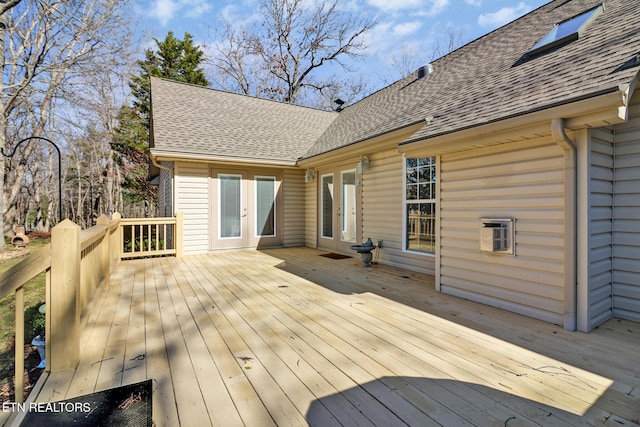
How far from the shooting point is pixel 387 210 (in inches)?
221

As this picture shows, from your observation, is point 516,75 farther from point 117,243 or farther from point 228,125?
point 117,243

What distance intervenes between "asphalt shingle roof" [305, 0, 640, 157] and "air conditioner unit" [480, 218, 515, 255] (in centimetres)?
107

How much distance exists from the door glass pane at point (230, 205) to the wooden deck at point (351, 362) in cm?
354

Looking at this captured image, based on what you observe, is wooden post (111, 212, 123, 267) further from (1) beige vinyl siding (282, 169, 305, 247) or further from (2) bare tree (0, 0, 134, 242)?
(2) bare tree (0, 0, 134, 242)

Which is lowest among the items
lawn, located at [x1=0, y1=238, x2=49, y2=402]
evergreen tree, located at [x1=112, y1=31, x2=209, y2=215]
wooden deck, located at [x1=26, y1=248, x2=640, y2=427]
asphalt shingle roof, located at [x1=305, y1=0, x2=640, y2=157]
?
lawn, located at [x1=0, y1=238, x2=49, y2=402]

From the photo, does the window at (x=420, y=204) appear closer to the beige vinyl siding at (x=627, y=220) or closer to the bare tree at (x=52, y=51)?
the beige vinyl siding at (x=627, y=220)

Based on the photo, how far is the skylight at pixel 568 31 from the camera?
3693 mm

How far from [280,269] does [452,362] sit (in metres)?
3.57

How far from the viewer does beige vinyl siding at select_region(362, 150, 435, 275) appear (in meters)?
5.21

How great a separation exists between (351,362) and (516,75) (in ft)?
12.6

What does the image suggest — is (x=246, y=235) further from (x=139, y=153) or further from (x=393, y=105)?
(x=139, y=153)

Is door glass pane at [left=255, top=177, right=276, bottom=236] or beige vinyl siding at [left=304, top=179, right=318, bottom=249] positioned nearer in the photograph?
door glass pane at [left=255, top=177, right=276, bottom=236]

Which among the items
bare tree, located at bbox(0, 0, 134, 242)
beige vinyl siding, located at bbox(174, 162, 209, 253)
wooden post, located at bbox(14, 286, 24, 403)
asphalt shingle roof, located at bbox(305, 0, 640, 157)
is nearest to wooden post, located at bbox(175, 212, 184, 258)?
beige vinyl siding, located at bbox(174, 162, 209, 253)

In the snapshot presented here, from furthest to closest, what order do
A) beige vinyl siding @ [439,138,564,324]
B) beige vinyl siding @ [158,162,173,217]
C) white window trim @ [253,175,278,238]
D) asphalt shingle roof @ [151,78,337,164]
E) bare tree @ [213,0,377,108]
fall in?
bare tree @ [213,0,377,108]
white window trim @ [253,175,278,238]
beige vinyl siding @ [158,162,173,217]
asphalt shingle roof @ [151,78,337,164]
beige vinyl siding @ [439,138,564,324]
